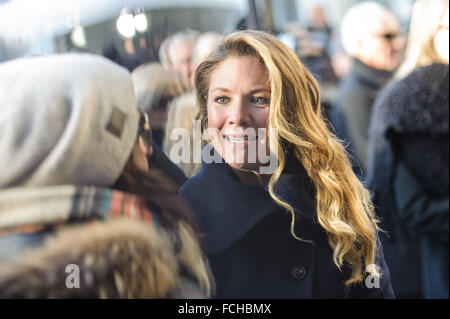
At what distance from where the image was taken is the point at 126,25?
1051 millimetres

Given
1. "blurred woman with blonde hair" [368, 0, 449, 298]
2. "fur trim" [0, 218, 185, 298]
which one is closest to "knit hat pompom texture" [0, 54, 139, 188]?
"fur trim" [0, 218, 185, 298]

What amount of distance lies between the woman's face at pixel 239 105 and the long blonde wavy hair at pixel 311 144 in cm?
2

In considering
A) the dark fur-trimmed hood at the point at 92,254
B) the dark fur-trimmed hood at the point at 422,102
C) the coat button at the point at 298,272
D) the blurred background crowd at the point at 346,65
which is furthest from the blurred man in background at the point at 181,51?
the dark fur-trimmed hood at the point at 422,102

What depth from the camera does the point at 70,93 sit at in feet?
2.91

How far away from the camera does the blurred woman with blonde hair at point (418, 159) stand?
171 cm

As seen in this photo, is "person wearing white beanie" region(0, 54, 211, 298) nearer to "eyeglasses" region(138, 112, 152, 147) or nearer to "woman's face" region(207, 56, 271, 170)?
"eyeglasses" region(138, 112, 152, 147)

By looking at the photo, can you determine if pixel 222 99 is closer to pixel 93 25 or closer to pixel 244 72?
pixel 244 72

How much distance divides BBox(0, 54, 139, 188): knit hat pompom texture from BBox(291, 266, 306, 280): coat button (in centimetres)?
44

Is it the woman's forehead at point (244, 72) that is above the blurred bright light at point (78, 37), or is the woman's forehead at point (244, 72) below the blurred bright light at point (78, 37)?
below

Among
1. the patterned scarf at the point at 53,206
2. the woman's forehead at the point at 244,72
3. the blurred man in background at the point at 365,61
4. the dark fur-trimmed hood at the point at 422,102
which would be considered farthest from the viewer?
the blurred man in background at the point at 365,61

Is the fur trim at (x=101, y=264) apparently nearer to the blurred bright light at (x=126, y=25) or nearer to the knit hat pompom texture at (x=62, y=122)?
the knit hat pompom texture at (x=62, y=122)

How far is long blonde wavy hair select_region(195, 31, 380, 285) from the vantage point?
973 millimetres
